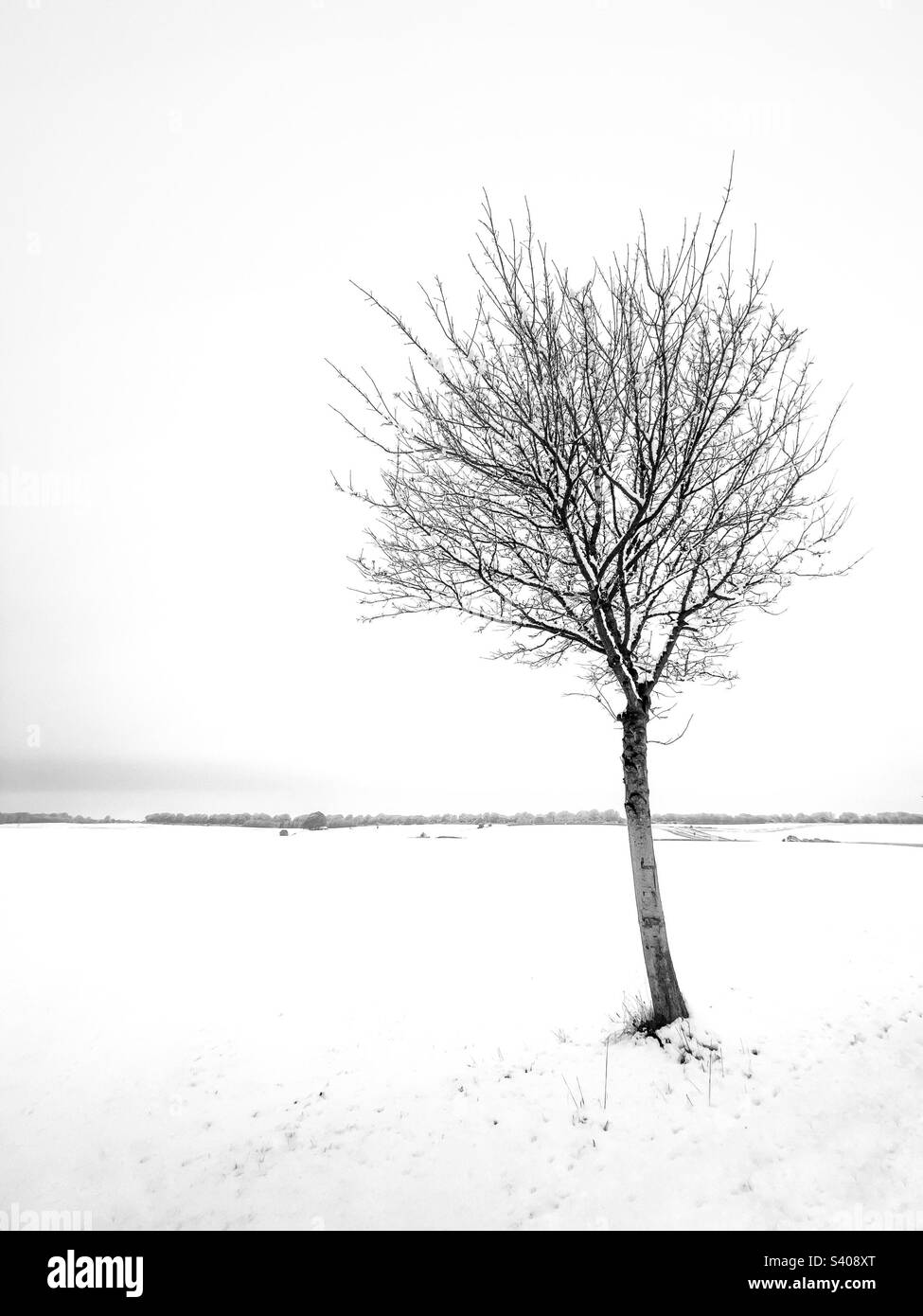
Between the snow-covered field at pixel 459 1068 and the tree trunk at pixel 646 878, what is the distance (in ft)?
1.57

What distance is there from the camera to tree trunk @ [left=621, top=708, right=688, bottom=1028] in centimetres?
649

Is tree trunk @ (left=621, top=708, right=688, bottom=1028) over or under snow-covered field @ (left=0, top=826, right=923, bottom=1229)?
over

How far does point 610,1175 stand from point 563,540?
6552 millimetres

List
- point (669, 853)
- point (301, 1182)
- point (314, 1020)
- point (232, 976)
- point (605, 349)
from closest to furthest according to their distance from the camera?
point (301, 1182) → point (605, 349) → point (314, 1020) → point (232, 976) → point (669, 853)

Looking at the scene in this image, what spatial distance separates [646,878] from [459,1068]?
3.68m

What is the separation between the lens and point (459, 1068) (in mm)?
7004

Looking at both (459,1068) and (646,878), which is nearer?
(646,878)

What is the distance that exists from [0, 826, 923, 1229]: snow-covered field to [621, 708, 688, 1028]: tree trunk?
48 cm

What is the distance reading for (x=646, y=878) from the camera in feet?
21.5

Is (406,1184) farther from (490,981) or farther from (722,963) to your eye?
(722,963)

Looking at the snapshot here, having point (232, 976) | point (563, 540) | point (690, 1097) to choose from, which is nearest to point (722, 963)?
point (690, 1097)

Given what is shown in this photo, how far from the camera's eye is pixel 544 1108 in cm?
566

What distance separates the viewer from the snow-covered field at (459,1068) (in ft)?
15.0

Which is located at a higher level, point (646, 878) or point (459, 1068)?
point (646, 878)
